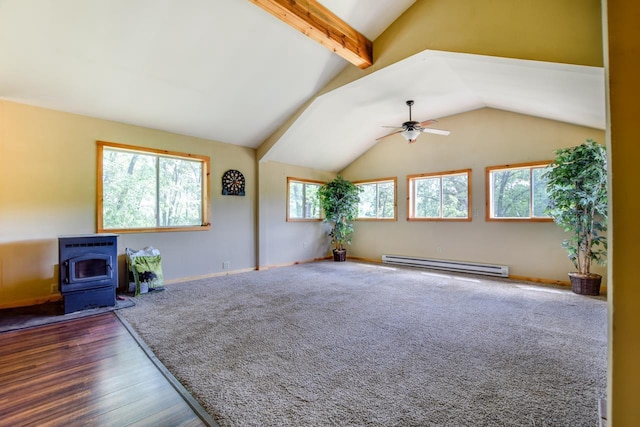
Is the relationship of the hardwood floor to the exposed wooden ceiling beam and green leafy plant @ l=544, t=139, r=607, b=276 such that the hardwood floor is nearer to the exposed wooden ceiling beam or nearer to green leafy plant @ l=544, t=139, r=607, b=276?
the exposed wooden ceiling beam

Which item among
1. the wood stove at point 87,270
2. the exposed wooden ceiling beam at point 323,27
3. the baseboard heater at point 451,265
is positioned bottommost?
the baseboard heater at point 451,265

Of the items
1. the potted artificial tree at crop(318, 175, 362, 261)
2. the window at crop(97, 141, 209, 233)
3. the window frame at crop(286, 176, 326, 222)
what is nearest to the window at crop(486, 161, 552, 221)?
the potted artificial tree at crop(318, 175, 362, 261)

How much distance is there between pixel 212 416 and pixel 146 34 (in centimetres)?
382

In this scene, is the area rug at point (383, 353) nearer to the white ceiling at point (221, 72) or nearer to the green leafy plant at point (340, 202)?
the white ceiling at point (221, 72)

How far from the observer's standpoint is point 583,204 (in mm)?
3953

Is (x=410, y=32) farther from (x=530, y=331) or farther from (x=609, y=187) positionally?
(x=530, y=331)

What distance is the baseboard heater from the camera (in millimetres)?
5232

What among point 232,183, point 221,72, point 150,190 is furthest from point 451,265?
point 150,190

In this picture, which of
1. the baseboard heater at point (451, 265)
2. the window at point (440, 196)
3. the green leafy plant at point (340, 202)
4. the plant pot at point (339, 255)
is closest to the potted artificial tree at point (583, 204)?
the baseboard heater at point (451, 265)

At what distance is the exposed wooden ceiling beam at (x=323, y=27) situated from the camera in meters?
2.98

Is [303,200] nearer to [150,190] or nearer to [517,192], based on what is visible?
[150,190]

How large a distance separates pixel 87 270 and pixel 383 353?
12.3 feet

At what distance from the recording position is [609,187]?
0.99 m

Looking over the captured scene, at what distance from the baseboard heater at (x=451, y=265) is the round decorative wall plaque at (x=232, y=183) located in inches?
152
